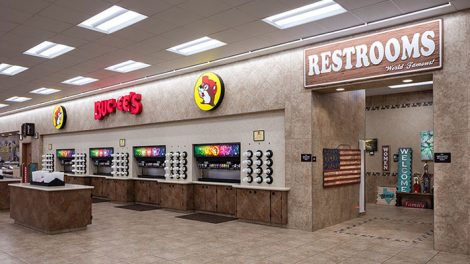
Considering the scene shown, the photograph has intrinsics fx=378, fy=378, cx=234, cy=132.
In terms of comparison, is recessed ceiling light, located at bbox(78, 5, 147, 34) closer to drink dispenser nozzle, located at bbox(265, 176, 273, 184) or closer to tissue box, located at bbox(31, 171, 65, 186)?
tissue box, located at bbox(31, 171, 65, 186)

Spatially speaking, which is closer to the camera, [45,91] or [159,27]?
[159,27]

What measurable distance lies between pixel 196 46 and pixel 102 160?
24.8ft

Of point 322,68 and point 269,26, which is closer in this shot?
point 269,26

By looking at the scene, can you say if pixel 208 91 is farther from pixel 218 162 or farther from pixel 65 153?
pixel 65 153

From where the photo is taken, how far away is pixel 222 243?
652 centimetres

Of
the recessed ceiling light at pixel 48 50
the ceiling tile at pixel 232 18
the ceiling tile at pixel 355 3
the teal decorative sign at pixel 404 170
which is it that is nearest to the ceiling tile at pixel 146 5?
the ceiling tile at pixel 232 18

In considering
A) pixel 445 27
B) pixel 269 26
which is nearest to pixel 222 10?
pixel 269 26

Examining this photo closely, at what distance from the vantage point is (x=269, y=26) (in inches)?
258

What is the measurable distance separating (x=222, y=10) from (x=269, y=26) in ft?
3.55

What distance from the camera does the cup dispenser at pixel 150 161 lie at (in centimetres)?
1129

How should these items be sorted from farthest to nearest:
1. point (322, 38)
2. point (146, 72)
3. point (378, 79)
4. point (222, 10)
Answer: point (146, 72) → point (322, 38) → point (378, 79) → point (222, 10)

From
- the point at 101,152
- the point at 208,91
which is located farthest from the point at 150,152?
the point at 208,91

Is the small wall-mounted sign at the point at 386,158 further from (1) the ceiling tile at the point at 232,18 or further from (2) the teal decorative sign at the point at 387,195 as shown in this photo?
(1) the ceiling tile at the point at 232,18

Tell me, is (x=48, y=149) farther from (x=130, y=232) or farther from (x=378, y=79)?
(x=378, y=79)
